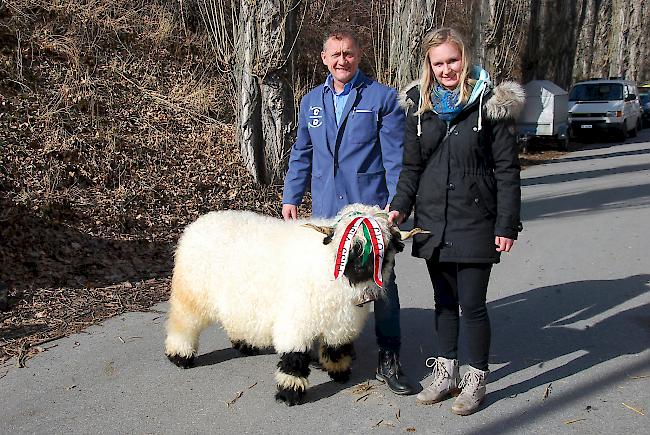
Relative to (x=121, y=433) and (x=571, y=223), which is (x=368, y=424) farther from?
(x=571, y=223)

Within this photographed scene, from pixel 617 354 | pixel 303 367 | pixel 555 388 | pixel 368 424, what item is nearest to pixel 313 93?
pixel 303 367

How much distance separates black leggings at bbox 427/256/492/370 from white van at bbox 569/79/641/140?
2104 cm

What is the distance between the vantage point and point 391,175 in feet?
15.3

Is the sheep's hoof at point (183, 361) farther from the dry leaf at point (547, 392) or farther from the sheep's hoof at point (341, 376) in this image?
the dry leaf at point (547, 392)

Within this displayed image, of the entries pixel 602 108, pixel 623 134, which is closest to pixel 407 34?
pixel 602 108

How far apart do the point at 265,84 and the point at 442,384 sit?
6820 millimetres

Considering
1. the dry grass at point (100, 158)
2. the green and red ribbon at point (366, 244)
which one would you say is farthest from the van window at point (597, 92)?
the green and red ribbon at point (366, 244)

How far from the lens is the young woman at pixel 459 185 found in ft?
13.5

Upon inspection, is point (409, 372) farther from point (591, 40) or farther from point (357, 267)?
point (591, 40)

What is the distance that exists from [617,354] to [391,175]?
2276 millimetres

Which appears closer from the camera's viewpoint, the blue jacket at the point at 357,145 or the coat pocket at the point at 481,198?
the coat pocket at the point at 481,198

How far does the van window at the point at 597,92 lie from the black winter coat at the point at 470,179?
72.3 feet

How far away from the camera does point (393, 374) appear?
464 cm

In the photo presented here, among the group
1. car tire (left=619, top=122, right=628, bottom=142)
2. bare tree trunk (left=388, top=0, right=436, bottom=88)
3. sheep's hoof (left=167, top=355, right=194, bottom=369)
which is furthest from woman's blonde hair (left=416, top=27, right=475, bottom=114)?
car tire (left=619, top=122, right=628, bottom=142)
